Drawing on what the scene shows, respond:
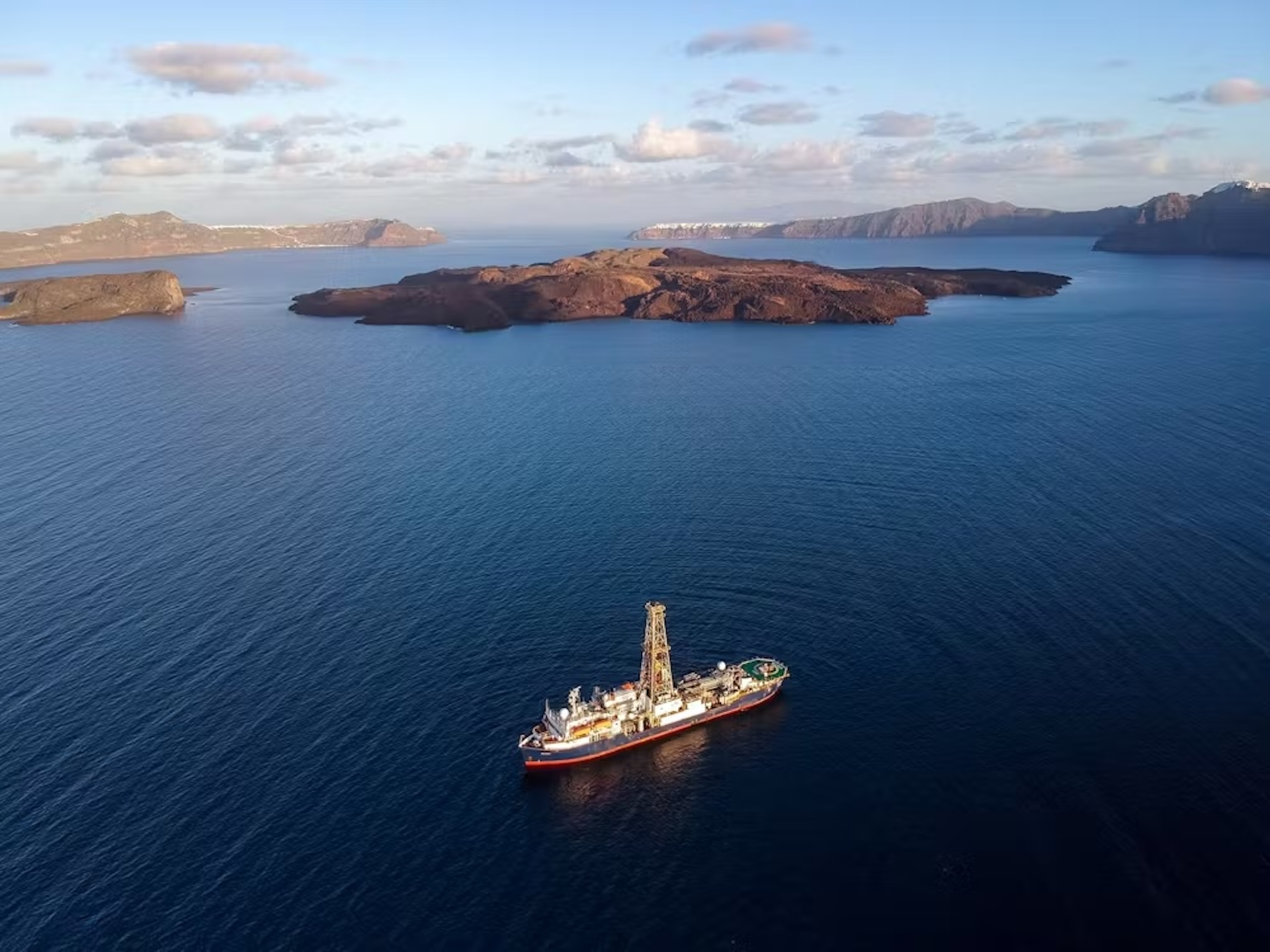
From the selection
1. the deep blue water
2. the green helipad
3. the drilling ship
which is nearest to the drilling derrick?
the drilling ship

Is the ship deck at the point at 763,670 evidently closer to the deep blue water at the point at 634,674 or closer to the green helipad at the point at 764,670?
the green helipad at the point at 764,670

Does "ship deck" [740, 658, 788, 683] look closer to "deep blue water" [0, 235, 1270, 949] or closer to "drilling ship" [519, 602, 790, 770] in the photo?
"drilling ship" [519, 602, 790, 770]

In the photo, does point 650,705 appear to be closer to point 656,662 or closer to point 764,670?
point 656,662

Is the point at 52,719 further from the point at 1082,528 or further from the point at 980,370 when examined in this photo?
the point at 980,370

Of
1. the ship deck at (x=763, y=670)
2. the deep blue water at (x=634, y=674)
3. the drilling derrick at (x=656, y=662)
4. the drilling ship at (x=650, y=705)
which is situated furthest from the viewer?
the ship deck at (x=763, y=670)

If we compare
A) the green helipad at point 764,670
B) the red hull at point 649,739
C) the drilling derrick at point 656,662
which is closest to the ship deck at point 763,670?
the green helipad at point 764,670

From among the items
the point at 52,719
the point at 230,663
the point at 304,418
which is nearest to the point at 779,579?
the point at 230,663

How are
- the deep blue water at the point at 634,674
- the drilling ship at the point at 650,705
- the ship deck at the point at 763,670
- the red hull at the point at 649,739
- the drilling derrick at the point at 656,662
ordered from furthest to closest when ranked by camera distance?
the ship deck at the point at 763,670 → the drilling derrick at the point at 656,662 → the drilling ship at the point at 650,705 → the red hull at the point at 649,739 → the deep blue water at the point at 634,674
